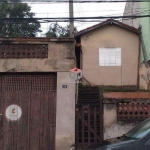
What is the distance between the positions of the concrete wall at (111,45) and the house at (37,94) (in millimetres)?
8456

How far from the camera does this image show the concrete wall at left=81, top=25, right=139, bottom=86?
692 inches

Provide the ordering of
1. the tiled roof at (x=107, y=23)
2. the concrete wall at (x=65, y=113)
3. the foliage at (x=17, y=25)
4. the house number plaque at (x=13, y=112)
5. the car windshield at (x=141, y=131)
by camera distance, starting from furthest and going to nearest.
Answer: the foliage at (x=17, y=25), the tiled roof at (x=107, y=23), the house number plaque at (x=13, y=112), the concrete wall at (x=65, y=113), the car windshield at (x=141, y=131)

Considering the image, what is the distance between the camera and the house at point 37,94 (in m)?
8.98

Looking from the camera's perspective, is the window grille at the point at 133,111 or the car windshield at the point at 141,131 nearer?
the car windshield at the point at 141,131

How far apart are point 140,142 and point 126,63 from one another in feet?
41.3

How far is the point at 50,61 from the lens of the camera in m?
9.17

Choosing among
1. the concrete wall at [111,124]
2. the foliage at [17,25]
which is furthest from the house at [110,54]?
the foliage at [17,25]

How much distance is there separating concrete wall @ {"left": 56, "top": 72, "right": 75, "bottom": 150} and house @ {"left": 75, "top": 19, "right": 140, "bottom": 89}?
847 centimetres

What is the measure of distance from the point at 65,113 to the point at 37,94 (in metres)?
0.98

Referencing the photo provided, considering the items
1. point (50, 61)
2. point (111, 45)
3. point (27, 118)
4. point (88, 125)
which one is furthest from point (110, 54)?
point (27, 118)

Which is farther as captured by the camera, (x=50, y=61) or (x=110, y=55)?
(x=110, y=55)

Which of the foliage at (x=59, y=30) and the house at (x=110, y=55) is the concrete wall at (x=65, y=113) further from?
the foliage at (x=59, y=30)

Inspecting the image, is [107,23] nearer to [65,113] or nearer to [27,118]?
[65,113]

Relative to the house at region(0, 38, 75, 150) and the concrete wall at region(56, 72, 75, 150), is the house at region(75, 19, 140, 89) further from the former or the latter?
the concrete wall at region(56, 72, 75, 150)
